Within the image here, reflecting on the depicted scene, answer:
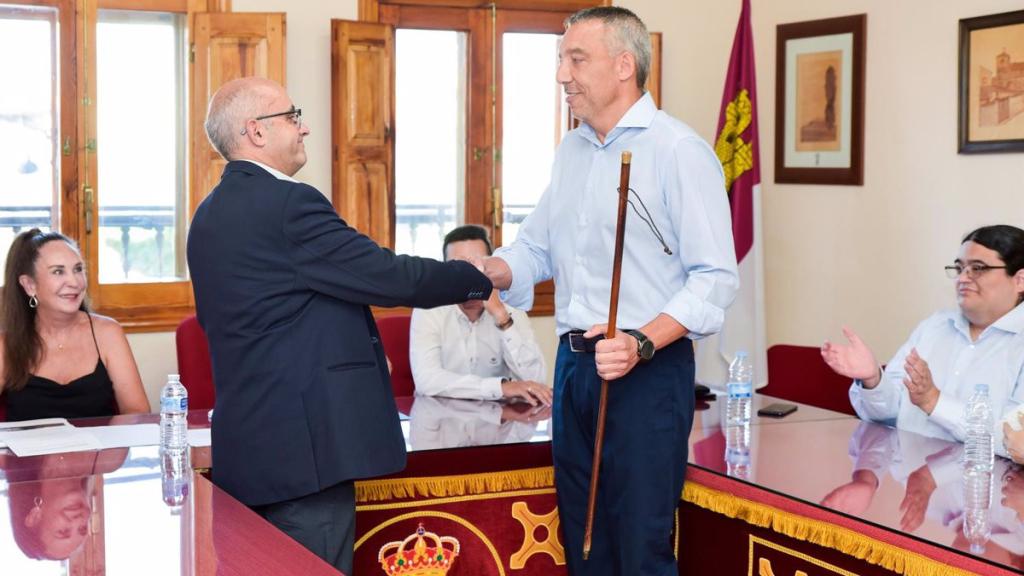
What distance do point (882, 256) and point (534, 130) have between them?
5.95 ft

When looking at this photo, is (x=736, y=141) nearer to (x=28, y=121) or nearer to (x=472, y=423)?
(x=472, y=423)

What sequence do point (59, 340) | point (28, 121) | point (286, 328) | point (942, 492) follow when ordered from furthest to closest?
point (28, 121) → point (59, 340) → point (942, 492) → point (286, 328)

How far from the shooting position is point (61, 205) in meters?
5.20

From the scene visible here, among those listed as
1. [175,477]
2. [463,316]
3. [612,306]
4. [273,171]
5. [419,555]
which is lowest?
[419,555]

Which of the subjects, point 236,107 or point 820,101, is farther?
point 820,101

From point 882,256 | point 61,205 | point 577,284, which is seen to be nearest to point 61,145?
point 61,205

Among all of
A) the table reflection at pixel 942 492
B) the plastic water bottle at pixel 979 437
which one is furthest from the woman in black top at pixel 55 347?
the plastic water bottle at pixel 979 437

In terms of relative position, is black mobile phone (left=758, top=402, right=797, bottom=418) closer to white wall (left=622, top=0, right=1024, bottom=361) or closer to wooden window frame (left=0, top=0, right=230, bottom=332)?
white wall (left=622, top=0, right=1024, bottom=361)

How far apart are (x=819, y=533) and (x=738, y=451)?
1.90 ft

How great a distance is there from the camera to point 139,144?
5359mm

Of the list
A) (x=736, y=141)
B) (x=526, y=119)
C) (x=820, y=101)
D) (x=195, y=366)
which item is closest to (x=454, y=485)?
(x=195, y=366)

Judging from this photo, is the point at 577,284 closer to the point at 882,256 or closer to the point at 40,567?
the point at 40,567

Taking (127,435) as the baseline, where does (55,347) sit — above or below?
above

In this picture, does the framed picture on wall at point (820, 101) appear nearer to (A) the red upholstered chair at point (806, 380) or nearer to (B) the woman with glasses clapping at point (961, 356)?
(A) the red upholstered chair at point (806, 380)
